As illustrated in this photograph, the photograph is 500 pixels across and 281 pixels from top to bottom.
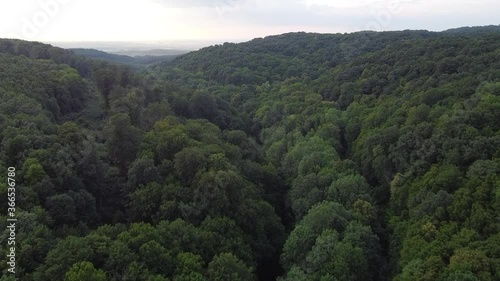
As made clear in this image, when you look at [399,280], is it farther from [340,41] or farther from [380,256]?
[340,41]

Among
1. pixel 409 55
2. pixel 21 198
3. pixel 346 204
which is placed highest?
pixel 409 55

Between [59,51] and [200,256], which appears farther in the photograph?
Result: [59,51]

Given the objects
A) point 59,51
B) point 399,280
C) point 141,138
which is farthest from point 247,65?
point 399,280

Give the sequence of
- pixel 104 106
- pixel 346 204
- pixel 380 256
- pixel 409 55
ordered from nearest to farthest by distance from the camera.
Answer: pixel 380 256
pixel 346 204
pixel 104 106
pixel 409 55

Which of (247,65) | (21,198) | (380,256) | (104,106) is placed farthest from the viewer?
(247,65)

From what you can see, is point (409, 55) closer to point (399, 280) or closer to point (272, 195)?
point (272, 195)

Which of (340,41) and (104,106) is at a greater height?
(340,41)
